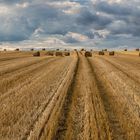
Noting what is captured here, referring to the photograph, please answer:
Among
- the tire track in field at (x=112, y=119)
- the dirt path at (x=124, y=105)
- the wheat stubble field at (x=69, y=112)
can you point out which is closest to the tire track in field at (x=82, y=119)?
the wheat stubble field at (x=69, y=112)

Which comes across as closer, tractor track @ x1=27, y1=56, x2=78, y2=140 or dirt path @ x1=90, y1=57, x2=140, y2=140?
tractor track @ x1=27, y1=56, x2=78, y2=140

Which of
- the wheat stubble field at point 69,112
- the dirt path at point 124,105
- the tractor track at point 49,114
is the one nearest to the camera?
the tractor track at point 49,114

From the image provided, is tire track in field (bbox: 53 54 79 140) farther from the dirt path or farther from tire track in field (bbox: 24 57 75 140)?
the dirt path

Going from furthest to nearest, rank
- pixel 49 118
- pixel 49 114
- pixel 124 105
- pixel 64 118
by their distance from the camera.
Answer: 1. pixel 124 105
2. pixel 49 114
3. pixel 64 118
4. pixel 49 118

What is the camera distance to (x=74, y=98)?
37.3 ft

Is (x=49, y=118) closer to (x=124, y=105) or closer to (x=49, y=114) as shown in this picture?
(x=49, y=114)

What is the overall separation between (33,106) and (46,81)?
5.79 metres

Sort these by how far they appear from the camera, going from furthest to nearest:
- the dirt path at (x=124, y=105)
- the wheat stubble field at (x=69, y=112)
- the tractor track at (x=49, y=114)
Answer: the dirt path at (x=124, y=105) → the wheat stubble field at (x=69, y=112) → the tractor track at (x=49, y=114)

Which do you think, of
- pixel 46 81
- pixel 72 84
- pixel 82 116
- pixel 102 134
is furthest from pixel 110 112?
pixel 46 81

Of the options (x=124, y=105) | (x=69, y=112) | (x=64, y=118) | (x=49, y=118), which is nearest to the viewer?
(x=49, y=118)

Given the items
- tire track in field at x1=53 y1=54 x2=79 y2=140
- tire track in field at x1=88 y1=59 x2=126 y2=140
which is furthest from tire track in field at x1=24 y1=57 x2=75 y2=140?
tire track in field at x1=88 y1=59 x2=126 y2=140

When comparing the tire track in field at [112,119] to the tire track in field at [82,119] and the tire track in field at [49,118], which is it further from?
the tire track in field at [49,118]

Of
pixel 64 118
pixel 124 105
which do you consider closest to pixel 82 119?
pixel 64 118

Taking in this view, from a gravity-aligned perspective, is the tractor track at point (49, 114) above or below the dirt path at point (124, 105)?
above
